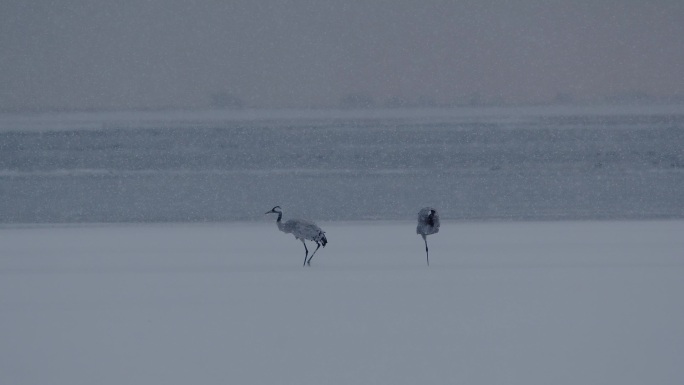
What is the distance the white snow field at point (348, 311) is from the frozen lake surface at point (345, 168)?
4.74 feet

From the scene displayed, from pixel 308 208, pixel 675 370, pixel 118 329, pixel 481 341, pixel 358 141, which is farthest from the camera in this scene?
pixel 358 141

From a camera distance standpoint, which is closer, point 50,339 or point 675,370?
point 675,370

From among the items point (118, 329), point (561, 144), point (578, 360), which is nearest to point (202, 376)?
point (118, 329)

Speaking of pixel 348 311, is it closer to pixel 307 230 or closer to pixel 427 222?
pixel 307 230

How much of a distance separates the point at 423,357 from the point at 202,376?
0.77 metres

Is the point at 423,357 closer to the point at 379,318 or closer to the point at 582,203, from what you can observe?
the point at 379,318

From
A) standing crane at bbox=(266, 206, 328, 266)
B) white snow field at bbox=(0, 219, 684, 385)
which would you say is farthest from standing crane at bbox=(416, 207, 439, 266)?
standing crane at bbox=(266, 206, 328, 266)

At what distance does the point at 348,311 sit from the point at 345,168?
3832 millimetres

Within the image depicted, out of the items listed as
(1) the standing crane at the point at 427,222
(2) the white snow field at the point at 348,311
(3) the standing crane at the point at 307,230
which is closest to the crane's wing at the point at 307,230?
(3) the standing crane at the point at 307,230

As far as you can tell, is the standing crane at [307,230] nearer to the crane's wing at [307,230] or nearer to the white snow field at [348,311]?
the crane's wing at [307,230]

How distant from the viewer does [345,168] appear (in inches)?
262

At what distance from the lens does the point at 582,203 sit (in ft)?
21.0

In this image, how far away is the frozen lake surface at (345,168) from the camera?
20.6 feet

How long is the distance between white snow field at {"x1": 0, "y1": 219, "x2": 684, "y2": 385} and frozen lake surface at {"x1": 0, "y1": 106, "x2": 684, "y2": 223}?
4.74ft
